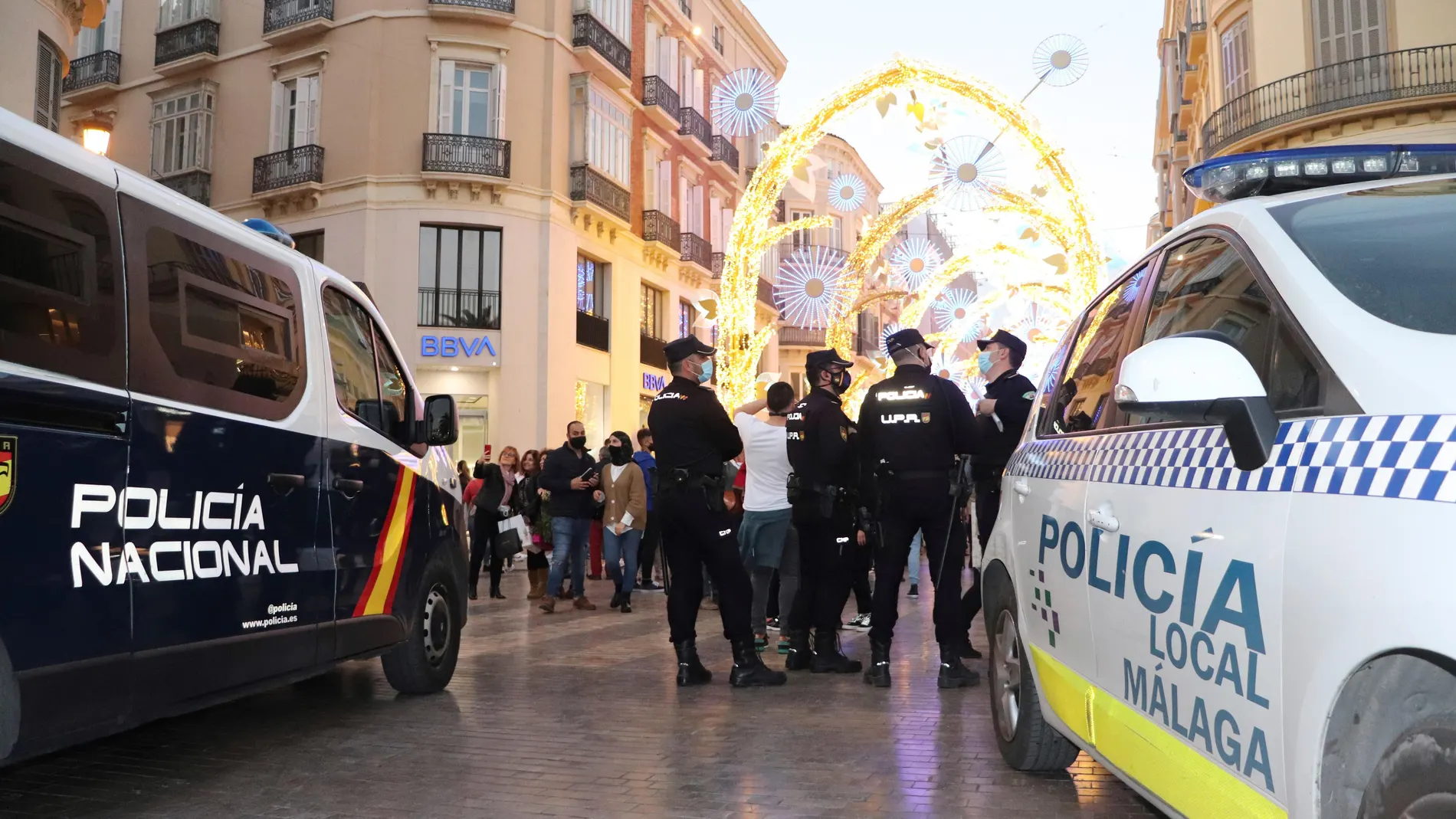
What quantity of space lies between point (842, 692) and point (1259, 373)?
4763mm

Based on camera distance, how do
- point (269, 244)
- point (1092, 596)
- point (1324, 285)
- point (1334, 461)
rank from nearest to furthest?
1. point (1334, 461)
2. point (1324, 285)
3. point (1092, 596)
4. point (269, 244)

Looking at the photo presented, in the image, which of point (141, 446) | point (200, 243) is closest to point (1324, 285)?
point (141, 446)

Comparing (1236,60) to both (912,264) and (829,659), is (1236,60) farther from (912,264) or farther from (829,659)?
(829,659)

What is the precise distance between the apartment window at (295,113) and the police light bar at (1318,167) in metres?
26.0

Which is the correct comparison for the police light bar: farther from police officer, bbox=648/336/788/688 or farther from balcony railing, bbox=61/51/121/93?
balcony railing, bbox=61/51/121/93

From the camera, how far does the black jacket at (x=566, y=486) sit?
12.4 meters

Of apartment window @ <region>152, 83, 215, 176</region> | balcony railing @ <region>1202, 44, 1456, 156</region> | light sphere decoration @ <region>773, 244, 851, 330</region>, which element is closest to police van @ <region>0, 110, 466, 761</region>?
light sphere decoration @ <region>773, 244, 851, 330</region>

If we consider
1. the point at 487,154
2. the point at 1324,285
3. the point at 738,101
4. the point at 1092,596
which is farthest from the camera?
the point at 487,154

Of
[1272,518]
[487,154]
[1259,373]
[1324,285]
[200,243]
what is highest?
[487,154]

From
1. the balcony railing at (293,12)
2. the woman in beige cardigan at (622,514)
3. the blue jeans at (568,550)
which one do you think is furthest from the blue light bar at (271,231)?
the balcony railing at (293,12)

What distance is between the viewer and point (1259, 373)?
8.95 ft

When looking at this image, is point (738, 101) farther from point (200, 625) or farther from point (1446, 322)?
point (1446, 322)

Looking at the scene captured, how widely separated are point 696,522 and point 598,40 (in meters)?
23.1

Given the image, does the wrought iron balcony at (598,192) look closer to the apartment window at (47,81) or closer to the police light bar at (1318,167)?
the apartment window at (47,81)
